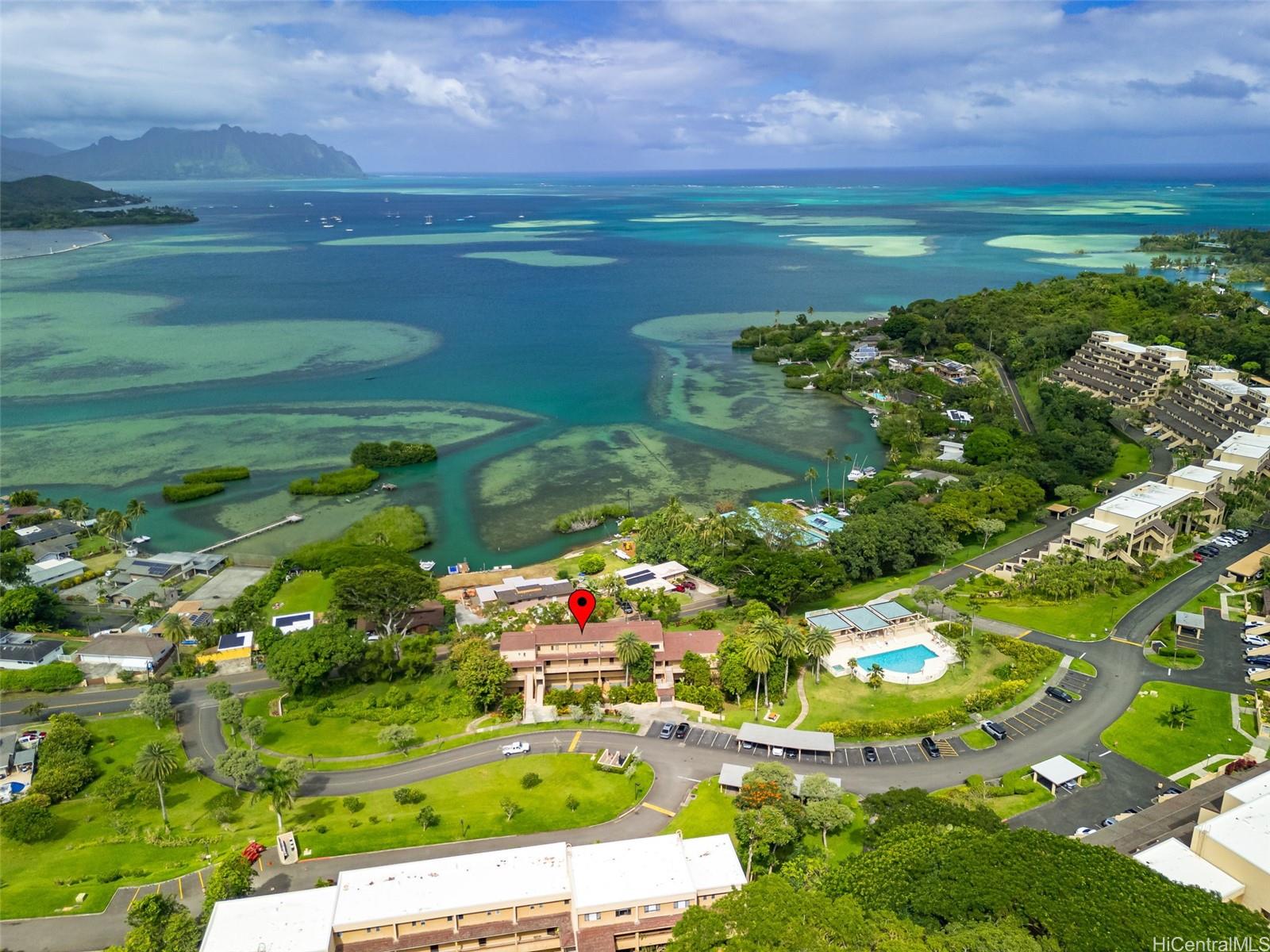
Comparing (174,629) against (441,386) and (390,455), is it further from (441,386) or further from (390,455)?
(441,386)

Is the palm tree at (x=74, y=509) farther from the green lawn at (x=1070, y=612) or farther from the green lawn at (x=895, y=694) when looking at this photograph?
the green lawn at (x=1070, y=612)

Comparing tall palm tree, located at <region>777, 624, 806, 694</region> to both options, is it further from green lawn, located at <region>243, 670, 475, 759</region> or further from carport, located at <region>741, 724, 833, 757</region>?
green lawn, located at <region>243, 670, 475, 759</region>

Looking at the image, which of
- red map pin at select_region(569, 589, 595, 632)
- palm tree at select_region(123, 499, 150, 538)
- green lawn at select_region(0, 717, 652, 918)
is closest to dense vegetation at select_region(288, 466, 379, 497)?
palm tree at select_region(123, 499, 150, 538)

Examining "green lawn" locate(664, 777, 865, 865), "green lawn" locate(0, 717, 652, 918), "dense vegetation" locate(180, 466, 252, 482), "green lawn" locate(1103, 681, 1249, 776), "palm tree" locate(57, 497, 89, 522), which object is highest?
"dense vegetation" locate(180, 466, 252, 482)

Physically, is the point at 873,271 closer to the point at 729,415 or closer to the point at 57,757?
Answer: the point at 729,415

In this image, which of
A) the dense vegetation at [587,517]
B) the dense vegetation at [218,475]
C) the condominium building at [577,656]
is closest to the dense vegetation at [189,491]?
the dense vegetation at [218,475]

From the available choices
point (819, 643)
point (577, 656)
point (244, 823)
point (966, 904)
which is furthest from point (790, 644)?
point (244, 823)

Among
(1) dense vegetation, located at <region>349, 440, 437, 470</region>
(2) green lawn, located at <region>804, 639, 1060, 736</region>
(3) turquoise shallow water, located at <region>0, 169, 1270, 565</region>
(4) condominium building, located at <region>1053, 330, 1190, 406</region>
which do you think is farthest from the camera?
(4) condominium building, located at <region>1053, 330, 1190, 406</region>
